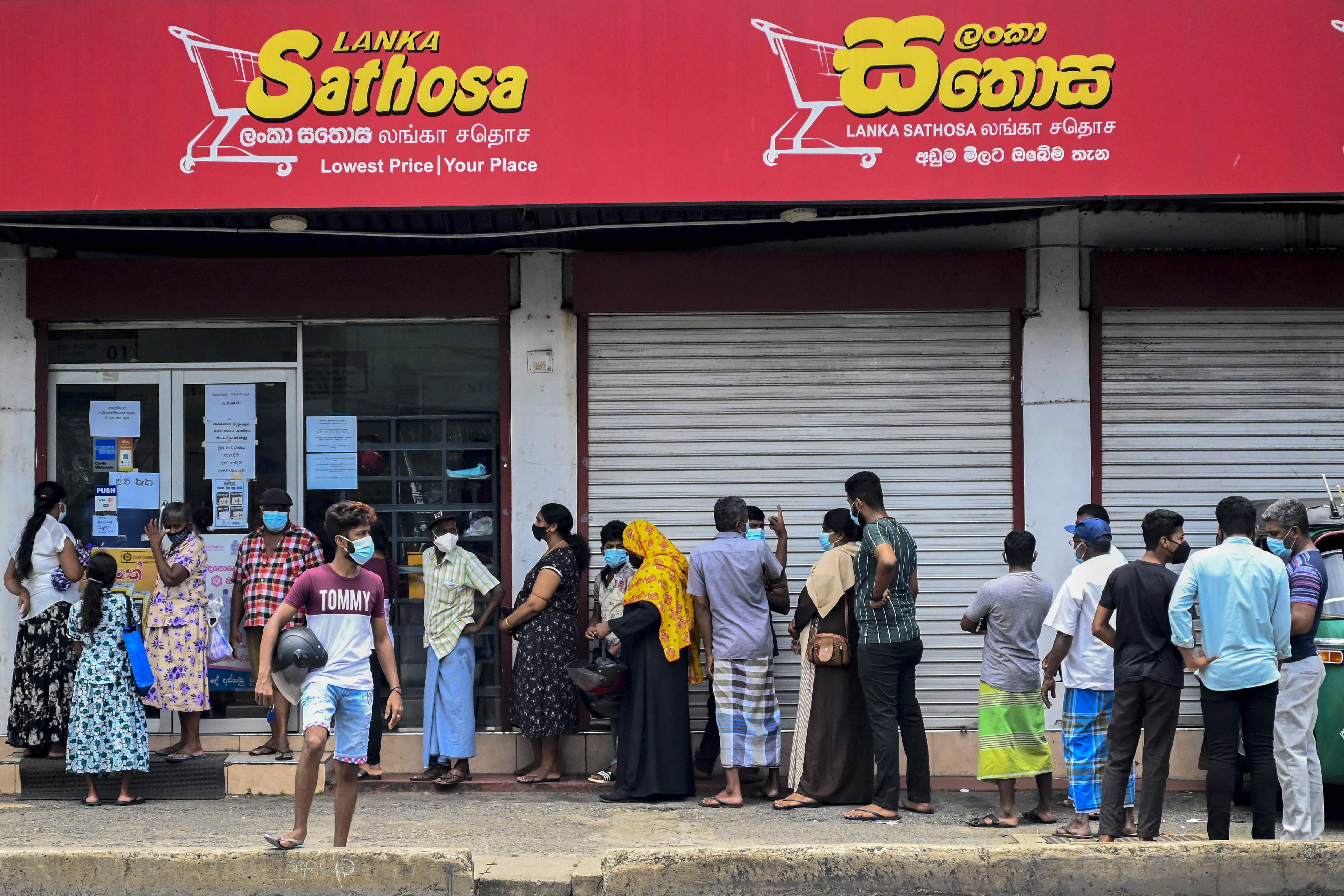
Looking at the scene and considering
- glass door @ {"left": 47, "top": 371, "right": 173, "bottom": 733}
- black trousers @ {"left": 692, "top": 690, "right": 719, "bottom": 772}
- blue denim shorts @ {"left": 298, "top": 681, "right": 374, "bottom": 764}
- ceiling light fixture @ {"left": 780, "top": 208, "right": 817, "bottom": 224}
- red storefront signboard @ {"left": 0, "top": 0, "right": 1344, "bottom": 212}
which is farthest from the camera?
glass door @ {"left": 47, "top": 371, "right": 173, "bottom": 733}

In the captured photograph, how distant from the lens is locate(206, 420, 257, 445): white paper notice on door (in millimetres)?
8734

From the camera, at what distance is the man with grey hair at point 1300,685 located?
20.5ft

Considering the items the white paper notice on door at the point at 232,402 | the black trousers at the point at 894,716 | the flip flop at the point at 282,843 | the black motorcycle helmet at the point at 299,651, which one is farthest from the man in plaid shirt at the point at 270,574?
the black trousers at the point at 894,716

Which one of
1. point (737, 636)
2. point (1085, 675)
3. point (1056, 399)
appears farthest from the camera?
point (1056, 399)

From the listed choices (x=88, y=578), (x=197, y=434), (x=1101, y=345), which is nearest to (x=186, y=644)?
(x=88, y=578)

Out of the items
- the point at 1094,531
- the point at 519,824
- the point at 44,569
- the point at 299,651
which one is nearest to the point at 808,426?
the point at 1094,531

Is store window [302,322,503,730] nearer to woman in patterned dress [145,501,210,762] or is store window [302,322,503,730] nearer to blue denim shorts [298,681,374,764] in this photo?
woman in patterned dress [145,501,210,762]

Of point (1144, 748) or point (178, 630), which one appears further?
point (178, 630)

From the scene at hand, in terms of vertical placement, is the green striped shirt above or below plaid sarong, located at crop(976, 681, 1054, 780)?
above

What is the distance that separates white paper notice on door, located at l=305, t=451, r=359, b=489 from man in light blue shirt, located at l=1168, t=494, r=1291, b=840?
543 centimetres

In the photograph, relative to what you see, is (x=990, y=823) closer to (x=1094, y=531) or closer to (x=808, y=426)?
(x=1094, y=531)

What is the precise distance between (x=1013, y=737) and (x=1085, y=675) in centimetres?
58

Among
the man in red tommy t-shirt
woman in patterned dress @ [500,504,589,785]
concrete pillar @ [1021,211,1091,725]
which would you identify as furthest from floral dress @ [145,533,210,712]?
concrete pillar @ [1021,211,1091,725]

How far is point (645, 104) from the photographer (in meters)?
7.49
